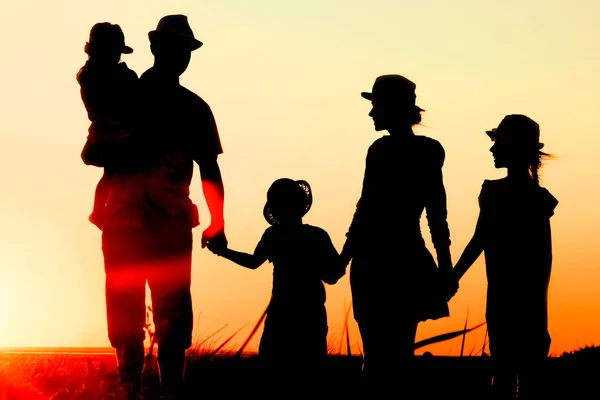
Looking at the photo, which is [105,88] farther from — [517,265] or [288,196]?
[517,265]

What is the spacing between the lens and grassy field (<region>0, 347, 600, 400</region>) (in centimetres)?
668

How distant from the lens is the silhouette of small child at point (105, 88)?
5742 millimetres

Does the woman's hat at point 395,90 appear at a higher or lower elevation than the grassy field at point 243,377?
higher

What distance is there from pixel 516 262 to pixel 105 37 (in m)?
2.81

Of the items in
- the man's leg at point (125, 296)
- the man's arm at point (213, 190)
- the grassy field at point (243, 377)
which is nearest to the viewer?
the man's leg at point (125, 296)

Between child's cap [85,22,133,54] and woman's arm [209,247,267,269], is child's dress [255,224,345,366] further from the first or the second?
child's cap [85,22,133,54]

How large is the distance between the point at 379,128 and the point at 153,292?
168 centimetres

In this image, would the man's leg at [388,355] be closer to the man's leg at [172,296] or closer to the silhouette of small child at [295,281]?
the silhouette of small child at [295,281]

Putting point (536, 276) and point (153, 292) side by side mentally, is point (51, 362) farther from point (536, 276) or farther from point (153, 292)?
point (536, 276)

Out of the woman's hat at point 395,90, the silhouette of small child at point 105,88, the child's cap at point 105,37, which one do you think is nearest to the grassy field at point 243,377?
the silhouette of small child at point 105,88

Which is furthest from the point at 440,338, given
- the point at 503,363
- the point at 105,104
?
the point at 105,104

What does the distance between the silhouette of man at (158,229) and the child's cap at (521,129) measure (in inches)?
77.4

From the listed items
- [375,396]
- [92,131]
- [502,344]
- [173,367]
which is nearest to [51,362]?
[173,367]

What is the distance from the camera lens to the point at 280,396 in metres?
6.41
